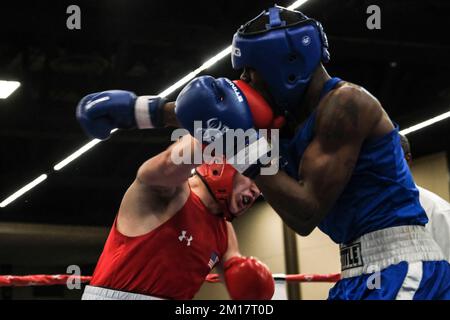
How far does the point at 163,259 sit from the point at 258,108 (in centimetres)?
95

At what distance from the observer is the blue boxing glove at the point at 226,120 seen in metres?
1.64

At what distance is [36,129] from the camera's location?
7.25m

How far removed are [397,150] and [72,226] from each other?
38.4ft

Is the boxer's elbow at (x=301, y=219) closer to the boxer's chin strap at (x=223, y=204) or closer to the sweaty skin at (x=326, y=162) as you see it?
the sweaty skin at (x=326, y=162)

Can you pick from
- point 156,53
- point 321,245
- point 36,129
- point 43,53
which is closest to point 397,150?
point 156,53

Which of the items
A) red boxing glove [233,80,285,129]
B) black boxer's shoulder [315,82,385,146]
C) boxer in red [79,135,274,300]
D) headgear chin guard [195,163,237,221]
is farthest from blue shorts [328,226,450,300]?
headgear chin guard [195,163,237,221]

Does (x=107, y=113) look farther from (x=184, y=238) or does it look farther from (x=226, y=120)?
(x=184, y=238)

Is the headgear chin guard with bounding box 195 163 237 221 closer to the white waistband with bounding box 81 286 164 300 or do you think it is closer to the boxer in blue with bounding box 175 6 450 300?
the white waistband with bounding box 81 286 164 300

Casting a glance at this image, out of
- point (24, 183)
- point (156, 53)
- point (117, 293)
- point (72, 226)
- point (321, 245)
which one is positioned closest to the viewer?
point (117, 293)

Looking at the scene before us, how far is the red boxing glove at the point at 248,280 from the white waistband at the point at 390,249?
0.95 m

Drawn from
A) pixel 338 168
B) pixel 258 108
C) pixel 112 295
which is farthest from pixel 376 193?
pixel 112 295

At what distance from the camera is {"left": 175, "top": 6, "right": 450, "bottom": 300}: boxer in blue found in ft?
5.34

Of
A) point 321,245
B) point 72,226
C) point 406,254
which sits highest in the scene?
point 72,226
